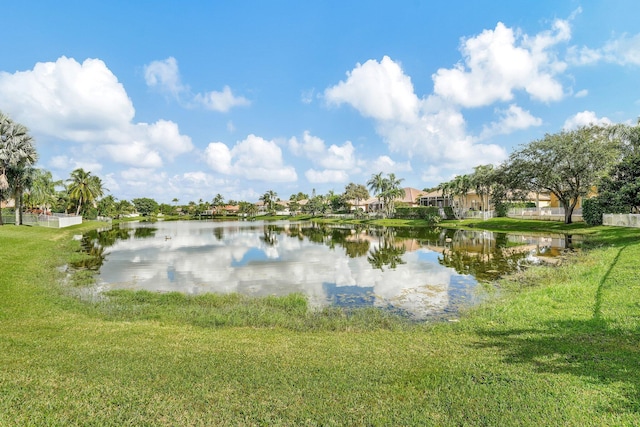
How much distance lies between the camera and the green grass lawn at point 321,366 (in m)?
4.49

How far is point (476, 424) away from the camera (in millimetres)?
4227

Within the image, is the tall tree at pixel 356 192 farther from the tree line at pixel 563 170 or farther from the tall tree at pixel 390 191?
the tree line at pixel 563 170

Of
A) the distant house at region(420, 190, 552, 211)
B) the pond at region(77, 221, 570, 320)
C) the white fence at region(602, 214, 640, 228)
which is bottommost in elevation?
the pond at region(77, 221, 570, 320)

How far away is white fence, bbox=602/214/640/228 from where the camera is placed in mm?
30337

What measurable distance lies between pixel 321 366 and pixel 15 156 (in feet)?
145

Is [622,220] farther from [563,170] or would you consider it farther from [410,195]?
[410,195]

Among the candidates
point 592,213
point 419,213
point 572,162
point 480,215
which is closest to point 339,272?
point 592,213

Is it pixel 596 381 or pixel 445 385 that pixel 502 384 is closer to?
pixel 445 385

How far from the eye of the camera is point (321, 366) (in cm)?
596

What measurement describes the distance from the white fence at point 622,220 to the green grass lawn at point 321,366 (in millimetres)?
27096

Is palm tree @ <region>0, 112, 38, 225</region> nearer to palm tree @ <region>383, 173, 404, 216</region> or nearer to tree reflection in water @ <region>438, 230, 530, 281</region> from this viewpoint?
tree reflection in water @ <region>438, 230, 530, 281</region>

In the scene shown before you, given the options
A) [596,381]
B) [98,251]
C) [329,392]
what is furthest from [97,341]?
[98,251]

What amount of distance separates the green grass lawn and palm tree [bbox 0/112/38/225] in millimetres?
34077

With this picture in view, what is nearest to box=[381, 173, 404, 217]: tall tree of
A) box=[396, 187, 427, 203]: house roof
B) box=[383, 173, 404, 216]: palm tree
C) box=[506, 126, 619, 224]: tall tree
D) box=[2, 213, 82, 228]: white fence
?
box=[383, 173, 404, 216]: palm tree
